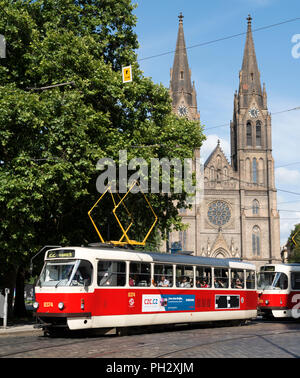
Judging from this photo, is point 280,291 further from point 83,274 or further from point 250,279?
point 83,274

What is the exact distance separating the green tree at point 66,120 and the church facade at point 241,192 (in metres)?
48.2

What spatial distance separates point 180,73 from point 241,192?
73.7 ft

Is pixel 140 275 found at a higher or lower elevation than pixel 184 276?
higher

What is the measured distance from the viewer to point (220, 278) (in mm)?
19891

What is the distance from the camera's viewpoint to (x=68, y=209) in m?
22.5

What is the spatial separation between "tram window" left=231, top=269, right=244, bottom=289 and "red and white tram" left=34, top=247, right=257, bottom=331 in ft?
0.27

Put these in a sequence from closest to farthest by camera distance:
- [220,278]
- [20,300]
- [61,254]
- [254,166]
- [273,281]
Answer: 1. [61,254]
2. [220,278]
3. [273,281]
4. [20,300]
5. [254,166]

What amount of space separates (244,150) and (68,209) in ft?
189

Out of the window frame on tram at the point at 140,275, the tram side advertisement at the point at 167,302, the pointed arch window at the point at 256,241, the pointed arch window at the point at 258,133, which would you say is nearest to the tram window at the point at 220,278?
the tram side advertisement at the point at 167,302

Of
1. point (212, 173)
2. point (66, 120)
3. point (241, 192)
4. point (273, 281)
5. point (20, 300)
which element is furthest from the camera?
point (212, 173)

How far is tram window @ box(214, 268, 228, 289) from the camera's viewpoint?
19614mm

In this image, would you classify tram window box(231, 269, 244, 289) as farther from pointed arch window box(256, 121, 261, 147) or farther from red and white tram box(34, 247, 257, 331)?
pointed arch window box(256, 121, 261, 147)

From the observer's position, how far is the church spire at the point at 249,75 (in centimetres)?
7919

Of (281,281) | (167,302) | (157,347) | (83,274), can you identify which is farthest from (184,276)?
(281,281)
